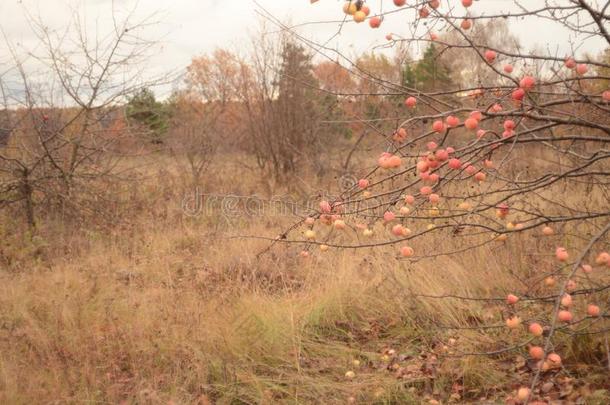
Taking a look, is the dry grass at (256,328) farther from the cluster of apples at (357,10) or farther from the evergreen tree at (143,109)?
the evergreen tree at (143,109)

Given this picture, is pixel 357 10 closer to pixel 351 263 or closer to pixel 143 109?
pixel 351 263

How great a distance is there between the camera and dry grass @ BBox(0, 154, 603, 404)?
2.86 meters

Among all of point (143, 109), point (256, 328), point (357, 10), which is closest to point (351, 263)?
point (256, 328)

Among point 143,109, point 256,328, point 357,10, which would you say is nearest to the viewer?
point 357,10

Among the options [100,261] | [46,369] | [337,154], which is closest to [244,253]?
[100,261]

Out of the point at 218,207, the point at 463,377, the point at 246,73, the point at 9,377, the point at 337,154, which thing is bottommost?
the point at 463,377

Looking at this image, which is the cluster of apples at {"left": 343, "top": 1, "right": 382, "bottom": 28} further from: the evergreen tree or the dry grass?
the evergreen tree

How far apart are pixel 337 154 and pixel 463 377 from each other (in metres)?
7.92

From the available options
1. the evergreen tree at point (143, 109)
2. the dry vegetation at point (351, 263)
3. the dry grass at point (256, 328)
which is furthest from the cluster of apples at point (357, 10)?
the evergreen tree at point (143, 109)

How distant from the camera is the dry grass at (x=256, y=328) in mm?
2855

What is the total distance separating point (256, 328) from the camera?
134 inches

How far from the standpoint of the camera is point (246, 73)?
1027cm

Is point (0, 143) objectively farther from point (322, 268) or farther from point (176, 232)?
point (322, 268)

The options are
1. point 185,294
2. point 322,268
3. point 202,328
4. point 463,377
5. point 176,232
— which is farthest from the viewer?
point 176,232
